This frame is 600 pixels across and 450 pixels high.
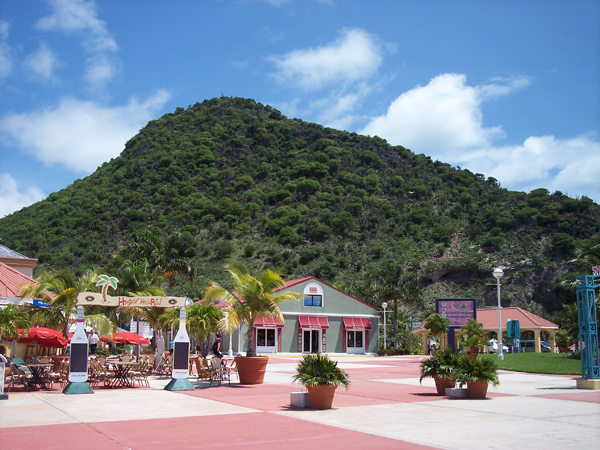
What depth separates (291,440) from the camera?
A: 25.1ft

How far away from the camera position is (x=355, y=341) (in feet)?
148

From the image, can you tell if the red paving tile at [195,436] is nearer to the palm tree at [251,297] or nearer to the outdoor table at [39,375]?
the outdoor table at [39,375]

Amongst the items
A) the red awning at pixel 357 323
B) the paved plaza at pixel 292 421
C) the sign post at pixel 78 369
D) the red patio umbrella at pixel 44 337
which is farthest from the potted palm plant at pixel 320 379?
the red awning at pixel 357 323

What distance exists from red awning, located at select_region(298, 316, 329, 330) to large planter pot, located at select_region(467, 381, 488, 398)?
30276 mm

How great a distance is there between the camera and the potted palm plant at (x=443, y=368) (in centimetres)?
1273

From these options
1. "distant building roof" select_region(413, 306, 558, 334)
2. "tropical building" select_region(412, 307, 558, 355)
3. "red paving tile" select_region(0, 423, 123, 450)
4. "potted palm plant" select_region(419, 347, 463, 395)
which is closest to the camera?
"red paving tile" select_region(0, 423, 123, 450)

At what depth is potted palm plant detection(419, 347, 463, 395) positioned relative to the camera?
1273cm

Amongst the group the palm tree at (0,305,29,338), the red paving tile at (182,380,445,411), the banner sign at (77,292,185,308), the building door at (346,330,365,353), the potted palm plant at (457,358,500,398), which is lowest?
the building door at (346,330,365,353)

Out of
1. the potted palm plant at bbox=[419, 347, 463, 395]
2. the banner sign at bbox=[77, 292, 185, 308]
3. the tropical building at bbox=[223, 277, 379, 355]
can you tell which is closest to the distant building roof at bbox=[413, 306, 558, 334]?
the tropical building at bbox=[223, 277, 379, 355]

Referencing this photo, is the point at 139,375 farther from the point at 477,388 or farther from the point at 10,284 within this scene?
the point at 477,388

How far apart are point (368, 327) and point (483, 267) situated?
30.8 m

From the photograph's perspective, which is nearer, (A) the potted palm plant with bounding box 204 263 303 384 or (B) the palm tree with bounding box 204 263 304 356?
(A) the potted palm plant with bounding box 204 263 303 384

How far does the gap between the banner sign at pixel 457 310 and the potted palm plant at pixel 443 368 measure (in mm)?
20802

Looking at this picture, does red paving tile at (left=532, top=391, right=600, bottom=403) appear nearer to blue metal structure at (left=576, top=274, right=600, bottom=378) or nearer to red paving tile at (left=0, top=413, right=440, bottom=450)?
blue metal structure at (left=576, top=274, right=600, bottom=378)
